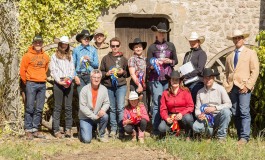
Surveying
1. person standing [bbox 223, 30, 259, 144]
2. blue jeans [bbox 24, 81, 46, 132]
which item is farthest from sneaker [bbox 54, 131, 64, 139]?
person standing [bbox 223, 30, 259, 144]

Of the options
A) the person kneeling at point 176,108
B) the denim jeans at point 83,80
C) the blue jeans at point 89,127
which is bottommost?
the blue jeans at point 89,127

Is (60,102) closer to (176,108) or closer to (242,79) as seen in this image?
(176,108)

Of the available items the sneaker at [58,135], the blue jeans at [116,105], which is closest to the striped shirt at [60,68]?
the blue jeans at [116,105]

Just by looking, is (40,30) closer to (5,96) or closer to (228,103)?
(5,96)

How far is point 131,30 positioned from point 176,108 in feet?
8.78

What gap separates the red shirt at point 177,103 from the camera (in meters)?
6.08

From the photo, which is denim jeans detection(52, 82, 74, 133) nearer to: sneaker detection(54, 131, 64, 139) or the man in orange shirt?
sneaker detection(54, 131, 64, 139)

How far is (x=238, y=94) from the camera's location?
604 cm

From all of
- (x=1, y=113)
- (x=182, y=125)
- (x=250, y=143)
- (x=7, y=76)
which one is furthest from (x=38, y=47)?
(x=250, y=143)

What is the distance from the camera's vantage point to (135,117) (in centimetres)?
622

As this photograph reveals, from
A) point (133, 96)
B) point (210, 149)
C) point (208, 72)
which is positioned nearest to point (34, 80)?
point (133, 96)

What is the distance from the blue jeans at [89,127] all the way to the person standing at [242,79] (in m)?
1.93

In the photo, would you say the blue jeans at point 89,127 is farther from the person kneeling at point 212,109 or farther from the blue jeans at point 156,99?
the person kneeling at point 212,109

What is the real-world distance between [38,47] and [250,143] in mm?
3510
